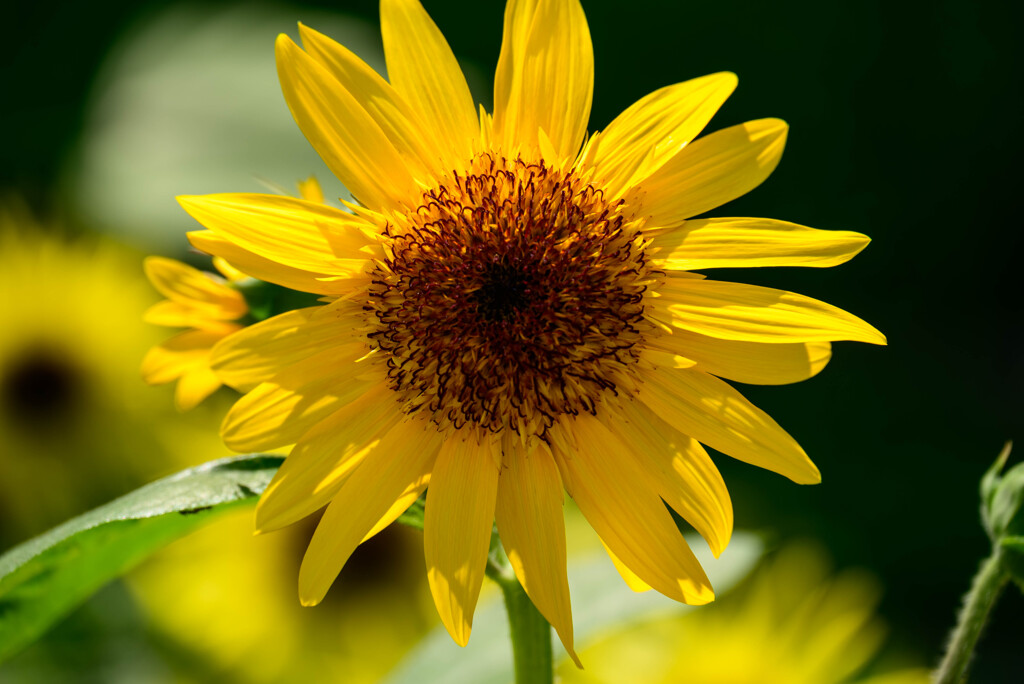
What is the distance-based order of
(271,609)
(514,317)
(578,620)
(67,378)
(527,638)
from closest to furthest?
(527,638), (514,317), (578,620), (271,609), (67,378)

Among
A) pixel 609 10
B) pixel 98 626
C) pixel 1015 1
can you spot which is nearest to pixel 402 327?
pixel 98 626

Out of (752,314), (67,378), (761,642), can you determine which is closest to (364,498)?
(752,314)

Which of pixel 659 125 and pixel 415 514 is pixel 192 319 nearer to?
pixel 415 514

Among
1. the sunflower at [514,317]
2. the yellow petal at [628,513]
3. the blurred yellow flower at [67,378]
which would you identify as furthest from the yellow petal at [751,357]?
the blurred yellow flower at [67,378]

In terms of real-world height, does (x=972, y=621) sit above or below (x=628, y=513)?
below

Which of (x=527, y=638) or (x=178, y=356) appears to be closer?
(x=527, y=638)

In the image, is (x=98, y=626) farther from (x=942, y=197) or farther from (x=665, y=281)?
(x=942, y=197)
